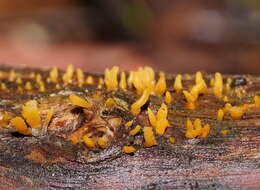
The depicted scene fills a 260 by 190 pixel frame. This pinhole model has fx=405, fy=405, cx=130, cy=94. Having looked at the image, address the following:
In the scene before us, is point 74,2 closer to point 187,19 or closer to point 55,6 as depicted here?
point 55,6

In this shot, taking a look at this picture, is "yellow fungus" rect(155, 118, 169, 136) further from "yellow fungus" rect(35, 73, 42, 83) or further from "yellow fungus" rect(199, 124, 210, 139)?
"yellow fungus" rect(35, 73, 42, 83)

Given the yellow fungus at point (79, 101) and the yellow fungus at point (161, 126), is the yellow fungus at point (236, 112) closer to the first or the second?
the yellow fungus at point (161, 126)

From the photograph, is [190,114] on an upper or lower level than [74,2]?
lower

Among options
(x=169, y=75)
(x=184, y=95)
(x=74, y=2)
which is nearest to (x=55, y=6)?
(x=74, y=2)

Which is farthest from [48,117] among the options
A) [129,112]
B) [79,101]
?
[129,112]

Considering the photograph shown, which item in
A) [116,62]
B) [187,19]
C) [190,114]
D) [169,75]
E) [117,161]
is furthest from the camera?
[187,19]

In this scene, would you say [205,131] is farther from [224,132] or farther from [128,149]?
[128,149]
